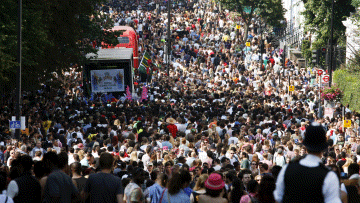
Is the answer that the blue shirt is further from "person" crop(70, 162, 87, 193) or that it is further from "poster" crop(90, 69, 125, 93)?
"poster" crop(90, 69, 125, 93)

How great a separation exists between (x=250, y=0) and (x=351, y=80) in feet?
98.2

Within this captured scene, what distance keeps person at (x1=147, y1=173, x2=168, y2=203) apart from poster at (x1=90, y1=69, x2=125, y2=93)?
2442cm

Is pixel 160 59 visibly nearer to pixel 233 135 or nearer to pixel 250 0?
pixel 250 0

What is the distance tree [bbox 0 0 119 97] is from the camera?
2319cm

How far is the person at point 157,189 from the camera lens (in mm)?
9344

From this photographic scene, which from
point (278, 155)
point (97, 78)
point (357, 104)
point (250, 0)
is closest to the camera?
point (278, 155)

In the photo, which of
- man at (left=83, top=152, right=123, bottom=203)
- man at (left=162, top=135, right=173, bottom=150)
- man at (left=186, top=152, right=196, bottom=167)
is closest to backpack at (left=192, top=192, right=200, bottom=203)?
man at (left=83, top=152, right=123, bottom=203)

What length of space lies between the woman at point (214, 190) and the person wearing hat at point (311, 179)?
248 cm

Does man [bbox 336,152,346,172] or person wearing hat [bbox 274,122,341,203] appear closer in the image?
person wearing hat [bbox 274,122,341,203]

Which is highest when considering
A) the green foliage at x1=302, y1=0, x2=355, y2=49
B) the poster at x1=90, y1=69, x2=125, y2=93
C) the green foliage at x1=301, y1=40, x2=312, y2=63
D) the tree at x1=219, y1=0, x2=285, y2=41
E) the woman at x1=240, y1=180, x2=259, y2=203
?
the tree at x1=219, y1=0, x2=285, y2=41

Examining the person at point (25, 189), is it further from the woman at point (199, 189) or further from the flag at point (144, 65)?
the flag at point (144, 65)

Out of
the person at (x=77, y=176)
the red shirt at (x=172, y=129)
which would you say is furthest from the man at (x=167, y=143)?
the person at (x=77, y=176)

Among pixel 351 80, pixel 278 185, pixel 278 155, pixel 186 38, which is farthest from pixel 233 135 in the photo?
pixel 186 38

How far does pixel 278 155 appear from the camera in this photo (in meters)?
14.6
